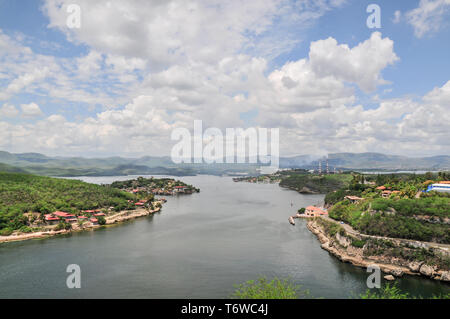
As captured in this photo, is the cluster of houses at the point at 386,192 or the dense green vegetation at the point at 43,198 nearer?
the dense green vegetation at the point at 43,198

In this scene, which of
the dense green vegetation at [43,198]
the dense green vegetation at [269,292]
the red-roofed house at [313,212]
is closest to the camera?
the dense green vegetation at [269,292]

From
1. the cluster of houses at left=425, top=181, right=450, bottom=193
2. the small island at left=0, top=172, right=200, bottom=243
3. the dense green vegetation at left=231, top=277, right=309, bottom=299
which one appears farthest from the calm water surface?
the cluster of houses at left=425, top=181, right=450, bottom=193

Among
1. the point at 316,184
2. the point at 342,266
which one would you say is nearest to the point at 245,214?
the point at 342,266

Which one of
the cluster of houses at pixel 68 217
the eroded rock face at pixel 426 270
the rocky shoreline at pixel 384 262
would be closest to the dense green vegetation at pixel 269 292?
the rocky shoreline at pixel 384 262

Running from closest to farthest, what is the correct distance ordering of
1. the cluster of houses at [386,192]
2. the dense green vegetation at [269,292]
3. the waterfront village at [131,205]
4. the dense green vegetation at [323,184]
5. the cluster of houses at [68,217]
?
the dense green vegetation at [269,292] < the cluster of houses at [68,217] < the waterfront village at [131,205] < the cluster of houses at [386,192] < the dense green vegetation at [323,184]

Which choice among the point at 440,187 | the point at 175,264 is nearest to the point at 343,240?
the point at 440,187

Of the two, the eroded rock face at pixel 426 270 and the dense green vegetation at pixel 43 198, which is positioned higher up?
the dense green vegetation at pixel 43 198

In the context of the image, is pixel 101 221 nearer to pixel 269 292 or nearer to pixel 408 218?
pixel 269 292

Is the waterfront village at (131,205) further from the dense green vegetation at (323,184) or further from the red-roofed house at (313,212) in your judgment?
the dense green vegetation at (323,184)
